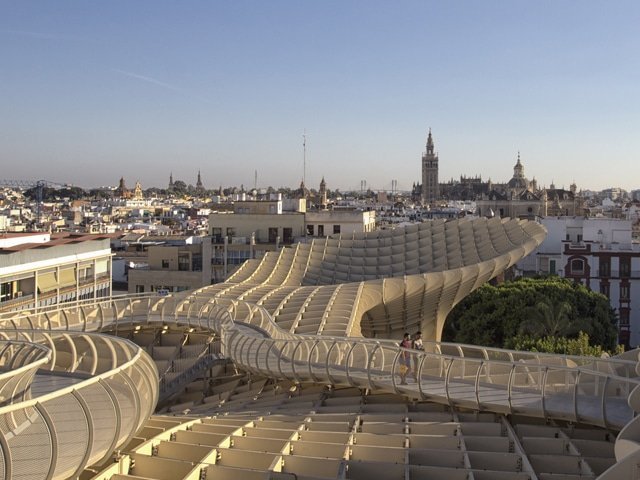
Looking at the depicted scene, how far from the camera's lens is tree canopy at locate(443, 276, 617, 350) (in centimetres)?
3462

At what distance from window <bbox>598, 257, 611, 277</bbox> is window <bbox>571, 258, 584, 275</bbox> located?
118cm

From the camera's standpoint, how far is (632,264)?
158 feet

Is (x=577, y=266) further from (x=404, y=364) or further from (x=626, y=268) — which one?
(x=404, y=364)

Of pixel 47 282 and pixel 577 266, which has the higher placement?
pixel 47 282

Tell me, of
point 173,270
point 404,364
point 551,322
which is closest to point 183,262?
point 173,270

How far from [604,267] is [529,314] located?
51.3 feet

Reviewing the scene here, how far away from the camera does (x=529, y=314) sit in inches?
1410

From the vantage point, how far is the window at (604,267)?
4881cm

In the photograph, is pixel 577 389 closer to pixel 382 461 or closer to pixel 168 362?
pixel 382 461

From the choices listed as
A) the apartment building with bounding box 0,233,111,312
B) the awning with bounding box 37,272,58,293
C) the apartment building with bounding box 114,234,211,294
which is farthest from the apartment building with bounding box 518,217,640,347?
the awning with bounding box 37,272,58,293

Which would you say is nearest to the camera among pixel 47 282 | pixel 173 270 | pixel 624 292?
pixel 47 282

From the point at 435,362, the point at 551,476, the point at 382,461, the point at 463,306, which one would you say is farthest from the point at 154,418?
the point at 463,306

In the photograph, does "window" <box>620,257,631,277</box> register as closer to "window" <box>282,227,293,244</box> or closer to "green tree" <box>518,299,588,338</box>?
"green tree" <box>518,299,588,338</box>

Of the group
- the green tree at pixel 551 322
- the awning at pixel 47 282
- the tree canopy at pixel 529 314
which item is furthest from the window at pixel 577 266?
the awning at pixel 47 282
